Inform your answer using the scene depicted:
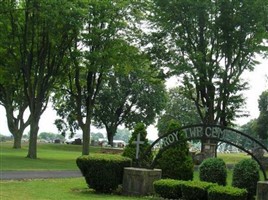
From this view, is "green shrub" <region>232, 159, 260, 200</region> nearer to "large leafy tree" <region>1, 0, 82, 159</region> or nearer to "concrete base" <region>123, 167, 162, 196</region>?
"concrete base" <region>123, 167, 162, 196</region>

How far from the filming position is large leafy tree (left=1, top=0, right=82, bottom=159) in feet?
91.2

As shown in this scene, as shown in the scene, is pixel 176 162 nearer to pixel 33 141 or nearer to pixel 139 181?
pixel 139 181

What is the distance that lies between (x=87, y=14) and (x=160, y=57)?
206 inches

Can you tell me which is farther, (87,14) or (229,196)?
(87,14)

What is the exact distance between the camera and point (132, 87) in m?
56.4

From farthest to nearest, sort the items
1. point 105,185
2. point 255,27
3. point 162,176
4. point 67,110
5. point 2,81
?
point 67,110
point 2,81
point 255,27
point 162,176
point 105,185

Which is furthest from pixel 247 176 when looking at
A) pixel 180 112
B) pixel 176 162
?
pixel 180 112

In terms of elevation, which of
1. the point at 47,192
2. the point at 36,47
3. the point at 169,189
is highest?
the point at 36,47

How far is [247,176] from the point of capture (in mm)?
13039

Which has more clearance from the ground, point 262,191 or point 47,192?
point 262,191

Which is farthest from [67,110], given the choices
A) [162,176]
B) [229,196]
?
[229,196]

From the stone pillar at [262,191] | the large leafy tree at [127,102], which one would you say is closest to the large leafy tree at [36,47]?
the stone pillar at [262,191]

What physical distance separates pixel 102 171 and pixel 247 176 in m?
4.29

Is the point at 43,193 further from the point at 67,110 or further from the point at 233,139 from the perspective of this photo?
the point at 67,110
